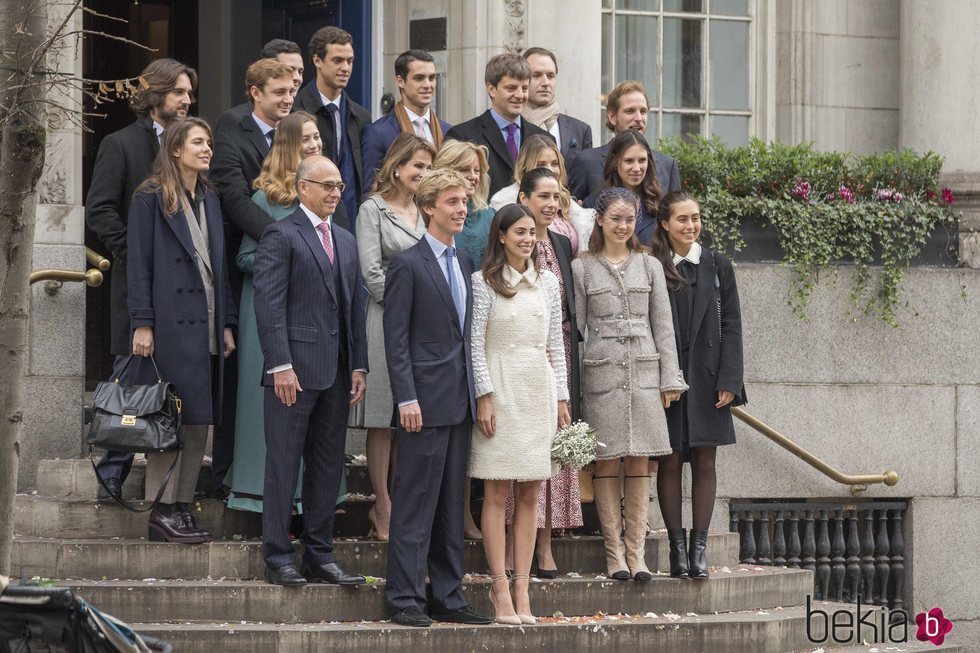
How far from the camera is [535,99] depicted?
35.4 feet

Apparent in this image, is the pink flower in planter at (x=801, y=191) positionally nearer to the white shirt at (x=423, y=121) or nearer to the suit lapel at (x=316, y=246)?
the white shirt at (x=423, y=121)

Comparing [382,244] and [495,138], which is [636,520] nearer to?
[382,244]

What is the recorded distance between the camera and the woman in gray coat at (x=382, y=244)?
9359 millimetres

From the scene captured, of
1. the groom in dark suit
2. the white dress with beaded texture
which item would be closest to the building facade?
the groom in dark suit

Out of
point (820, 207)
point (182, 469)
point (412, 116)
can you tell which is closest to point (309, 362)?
point (182, 469)

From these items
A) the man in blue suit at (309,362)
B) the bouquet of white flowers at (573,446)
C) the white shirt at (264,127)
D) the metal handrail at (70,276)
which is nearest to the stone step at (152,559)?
the man in blue suit at (309,362)

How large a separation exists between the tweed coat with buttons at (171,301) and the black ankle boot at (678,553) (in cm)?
252

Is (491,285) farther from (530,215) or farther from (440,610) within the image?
(440,610)

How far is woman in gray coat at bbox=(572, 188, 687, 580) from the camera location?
943 centimetres

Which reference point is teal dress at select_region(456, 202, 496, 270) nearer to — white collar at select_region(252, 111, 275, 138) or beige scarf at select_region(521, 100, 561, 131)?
white collar at select_region(252, 111, 275, 138)

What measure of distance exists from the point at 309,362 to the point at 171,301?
898 millimetres

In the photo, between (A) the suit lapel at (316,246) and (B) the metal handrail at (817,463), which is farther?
(B) the metal handrail at (817,463)

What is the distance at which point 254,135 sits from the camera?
9.82 m

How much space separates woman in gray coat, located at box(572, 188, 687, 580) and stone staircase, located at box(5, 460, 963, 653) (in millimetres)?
324
